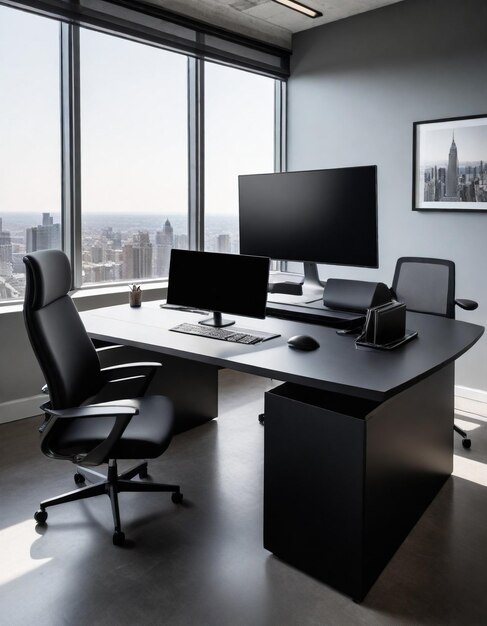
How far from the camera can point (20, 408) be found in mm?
3230

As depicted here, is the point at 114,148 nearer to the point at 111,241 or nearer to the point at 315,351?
the point at 111,241

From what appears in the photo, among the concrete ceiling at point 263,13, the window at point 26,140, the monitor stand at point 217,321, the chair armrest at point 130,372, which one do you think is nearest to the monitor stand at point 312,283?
the monitor stand at point 217,321

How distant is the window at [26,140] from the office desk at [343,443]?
1.33 meters

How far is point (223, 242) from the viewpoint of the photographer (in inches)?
176

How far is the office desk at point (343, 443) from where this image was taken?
172cm

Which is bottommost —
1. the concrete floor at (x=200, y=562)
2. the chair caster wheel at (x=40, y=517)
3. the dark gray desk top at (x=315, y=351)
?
the concrete floor at (x=200, y=562)

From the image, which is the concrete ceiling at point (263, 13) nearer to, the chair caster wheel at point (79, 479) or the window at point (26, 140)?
the window at point (26, 140)

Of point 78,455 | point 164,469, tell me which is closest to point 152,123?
point 164,469

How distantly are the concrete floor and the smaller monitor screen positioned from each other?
75 centimetres

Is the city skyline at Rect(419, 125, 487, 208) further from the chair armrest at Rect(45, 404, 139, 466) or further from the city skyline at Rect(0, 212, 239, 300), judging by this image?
the chair armrest at Rect(45, 404, 139, 466)

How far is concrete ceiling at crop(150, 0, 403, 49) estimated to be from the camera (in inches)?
152

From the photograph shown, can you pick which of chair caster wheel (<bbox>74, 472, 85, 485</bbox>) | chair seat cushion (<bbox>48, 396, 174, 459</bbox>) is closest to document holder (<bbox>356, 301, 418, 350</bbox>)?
chair seat cushion (<bbox>48, 396, 174, 459</bbox>)

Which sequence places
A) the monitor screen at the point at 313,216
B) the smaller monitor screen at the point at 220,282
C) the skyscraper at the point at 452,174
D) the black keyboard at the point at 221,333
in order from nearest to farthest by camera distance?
1. the black keyboard at the point at 221,333
2. the smaller monitor screen at the point at 220,282
3. the monitor screen at the point at 313,216
4. the skyscraper at the point at 452,174

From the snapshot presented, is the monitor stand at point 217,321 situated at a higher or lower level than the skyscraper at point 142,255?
lower
